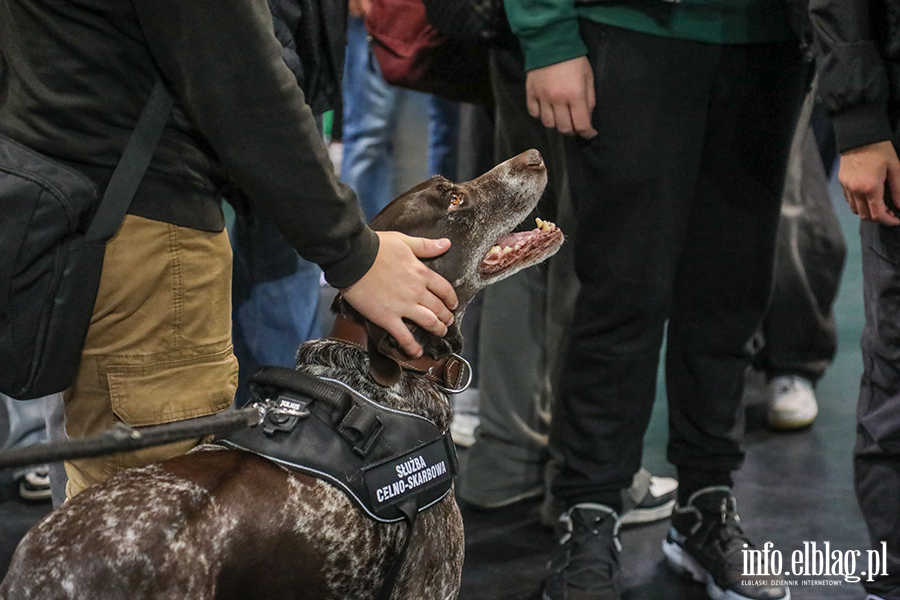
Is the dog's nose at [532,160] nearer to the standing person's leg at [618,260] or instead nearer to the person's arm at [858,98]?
the standing person's leg at [618,260]

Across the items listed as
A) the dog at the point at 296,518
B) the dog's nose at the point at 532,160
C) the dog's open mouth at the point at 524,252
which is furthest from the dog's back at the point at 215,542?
the dog's nose at the point at 532,160

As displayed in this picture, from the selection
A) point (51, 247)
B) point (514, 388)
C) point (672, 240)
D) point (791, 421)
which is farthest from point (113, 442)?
point (791, 421)

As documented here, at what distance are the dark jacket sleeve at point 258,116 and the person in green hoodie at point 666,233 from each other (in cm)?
102

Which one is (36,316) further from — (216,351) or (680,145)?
(680,145)

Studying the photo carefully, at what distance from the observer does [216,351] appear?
1.78 meters

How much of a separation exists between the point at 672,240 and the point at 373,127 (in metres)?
2.72

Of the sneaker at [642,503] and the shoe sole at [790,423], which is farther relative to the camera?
the shoe sole at [790,423]

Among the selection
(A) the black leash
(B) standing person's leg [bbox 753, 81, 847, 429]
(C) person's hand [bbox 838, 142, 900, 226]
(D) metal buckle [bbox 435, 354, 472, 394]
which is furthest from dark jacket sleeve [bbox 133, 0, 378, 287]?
(B) standing person's leg [bbox 753, 81, 847, 429]

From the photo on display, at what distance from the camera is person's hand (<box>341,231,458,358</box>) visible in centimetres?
161

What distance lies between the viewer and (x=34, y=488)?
3.24m

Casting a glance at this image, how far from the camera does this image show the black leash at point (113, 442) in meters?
1.29

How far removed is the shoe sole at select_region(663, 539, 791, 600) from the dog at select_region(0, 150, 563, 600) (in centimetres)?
109

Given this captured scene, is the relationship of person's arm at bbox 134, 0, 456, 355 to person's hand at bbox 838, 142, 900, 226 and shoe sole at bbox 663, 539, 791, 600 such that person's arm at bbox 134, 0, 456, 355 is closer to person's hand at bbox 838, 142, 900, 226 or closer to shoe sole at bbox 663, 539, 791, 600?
person's hand at bbox 838, 142, 900, 226

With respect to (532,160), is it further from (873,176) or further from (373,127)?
(373,127)
